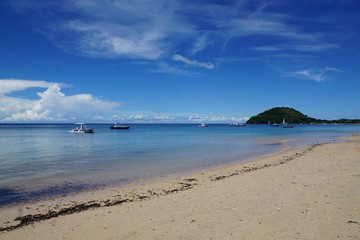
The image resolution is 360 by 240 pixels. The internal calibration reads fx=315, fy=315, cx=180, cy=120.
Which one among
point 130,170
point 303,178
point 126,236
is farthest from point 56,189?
Result: point 303,178

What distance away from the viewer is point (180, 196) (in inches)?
490

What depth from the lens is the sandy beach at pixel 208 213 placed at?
8289 mm

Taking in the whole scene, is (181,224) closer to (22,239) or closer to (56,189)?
(22,239)

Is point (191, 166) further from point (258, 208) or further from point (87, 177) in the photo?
point (258, 208)

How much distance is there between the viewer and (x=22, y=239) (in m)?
8.43

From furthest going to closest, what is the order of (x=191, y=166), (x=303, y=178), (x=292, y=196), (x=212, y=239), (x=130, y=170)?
(x=191, y=166), (x=130, y=170), (x=303, y=178), (x=292, y=196), (x=212, y=239)

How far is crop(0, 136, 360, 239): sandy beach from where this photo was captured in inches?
326

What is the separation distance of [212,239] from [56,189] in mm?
10603

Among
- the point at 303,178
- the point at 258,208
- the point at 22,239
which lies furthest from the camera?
the point at 303,178

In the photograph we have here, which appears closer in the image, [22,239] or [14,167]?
[22,239]

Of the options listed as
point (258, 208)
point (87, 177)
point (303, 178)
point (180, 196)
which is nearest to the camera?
point (258, 208)

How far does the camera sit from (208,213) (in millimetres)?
9859

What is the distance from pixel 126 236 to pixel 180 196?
4486 millimetres

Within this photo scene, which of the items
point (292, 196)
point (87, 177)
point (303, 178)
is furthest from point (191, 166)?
point (292, 196)
